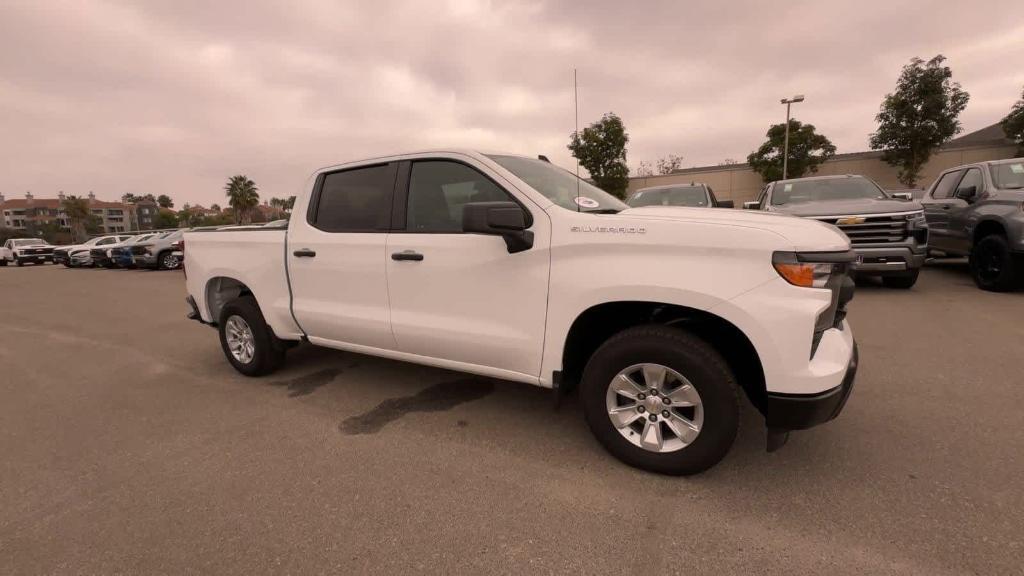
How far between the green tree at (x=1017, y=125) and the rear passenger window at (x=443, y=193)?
1407 inches

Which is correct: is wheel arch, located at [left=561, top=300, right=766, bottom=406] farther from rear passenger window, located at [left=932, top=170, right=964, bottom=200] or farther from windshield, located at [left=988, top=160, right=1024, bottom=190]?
rear passenger window, located at [left=932, top=170, right=964, bottom=200]

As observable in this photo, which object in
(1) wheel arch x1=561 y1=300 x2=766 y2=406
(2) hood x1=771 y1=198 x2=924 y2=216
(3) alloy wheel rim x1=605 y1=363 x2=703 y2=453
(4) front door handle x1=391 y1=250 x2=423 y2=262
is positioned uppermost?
(2) hood x1=771 y1=198 x2=924 y2=216

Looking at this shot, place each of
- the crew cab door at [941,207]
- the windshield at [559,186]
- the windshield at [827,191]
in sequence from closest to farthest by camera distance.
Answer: the windshield at [559,186] → the windshield at [827,191] → the crew cab door at [941,207]

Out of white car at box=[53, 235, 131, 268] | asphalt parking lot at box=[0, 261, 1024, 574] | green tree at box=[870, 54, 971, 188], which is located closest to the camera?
asphalt parking lot at box=[0, 261, 1024, 574]

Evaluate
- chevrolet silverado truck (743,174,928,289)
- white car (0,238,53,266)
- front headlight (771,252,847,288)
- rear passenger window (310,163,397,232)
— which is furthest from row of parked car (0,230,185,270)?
chevrolet silverado truck (743,174,928,289)

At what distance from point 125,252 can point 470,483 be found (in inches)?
824

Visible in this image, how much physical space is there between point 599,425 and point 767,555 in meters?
0.92

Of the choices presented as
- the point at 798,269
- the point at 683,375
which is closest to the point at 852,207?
the point at 798,269

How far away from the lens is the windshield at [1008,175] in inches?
264

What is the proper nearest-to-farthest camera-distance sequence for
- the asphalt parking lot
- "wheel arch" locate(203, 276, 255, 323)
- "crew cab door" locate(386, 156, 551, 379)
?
the asphalt parking lot → "crew cab door" locate(386, 156, 551, 379) → "wheel arch" locate(203, 276, 255, 323)

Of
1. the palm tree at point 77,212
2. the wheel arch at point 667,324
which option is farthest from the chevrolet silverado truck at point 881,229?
the palm tree at point 77,212

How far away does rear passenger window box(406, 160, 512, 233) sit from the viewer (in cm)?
290

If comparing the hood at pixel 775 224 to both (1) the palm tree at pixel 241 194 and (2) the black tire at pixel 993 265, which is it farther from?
(1) the palm tree at pixel 241 194

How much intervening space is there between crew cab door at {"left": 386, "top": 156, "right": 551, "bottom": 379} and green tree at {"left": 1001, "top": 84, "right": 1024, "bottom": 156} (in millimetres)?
35755
